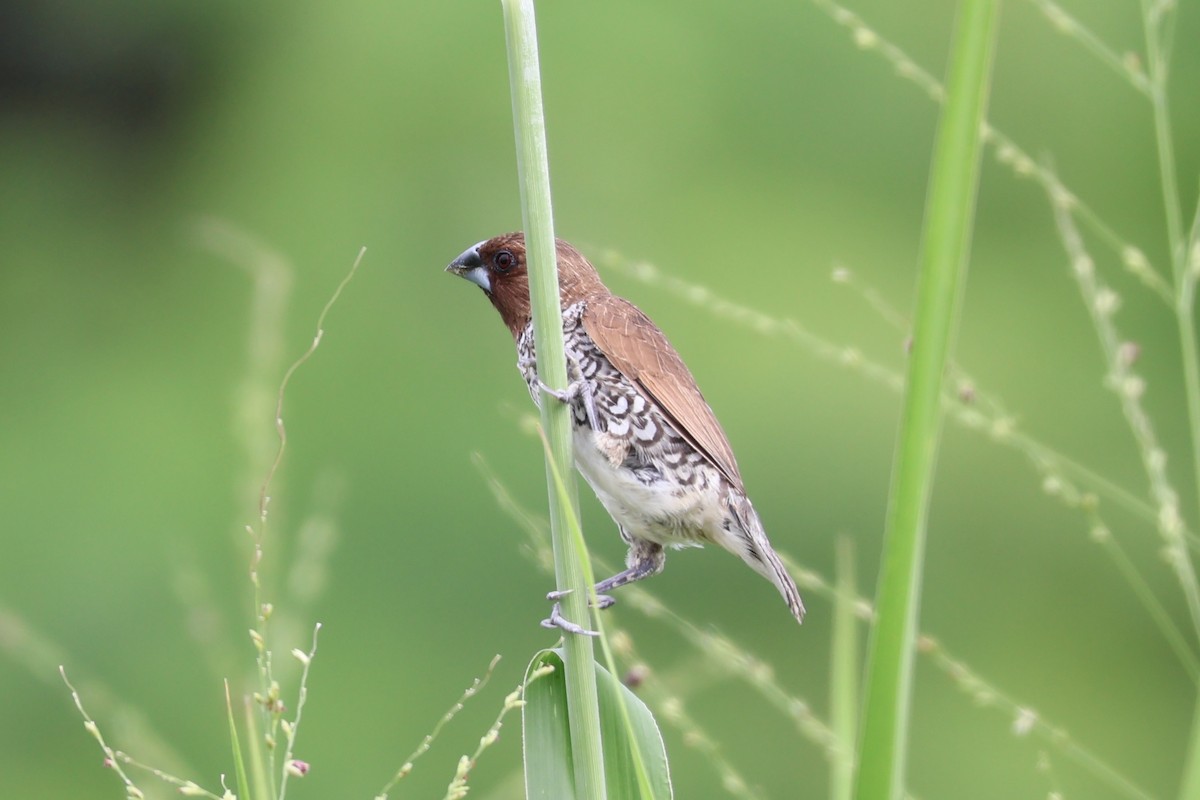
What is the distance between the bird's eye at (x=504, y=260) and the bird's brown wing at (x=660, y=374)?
0.16 m

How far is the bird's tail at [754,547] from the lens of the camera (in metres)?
2.05

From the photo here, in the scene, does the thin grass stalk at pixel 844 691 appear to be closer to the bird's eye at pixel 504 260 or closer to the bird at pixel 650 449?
the bird at pixel 650 449

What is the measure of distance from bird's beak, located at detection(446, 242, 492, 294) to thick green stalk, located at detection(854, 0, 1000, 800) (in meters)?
1.47

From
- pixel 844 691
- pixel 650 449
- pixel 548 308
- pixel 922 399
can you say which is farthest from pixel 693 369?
pixel 922 399

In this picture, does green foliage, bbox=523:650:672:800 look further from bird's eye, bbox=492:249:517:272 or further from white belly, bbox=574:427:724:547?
bird's eye, bbox=492:249:517:272

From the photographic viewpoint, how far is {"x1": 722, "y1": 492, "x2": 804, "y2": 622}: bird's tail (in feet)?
6.72

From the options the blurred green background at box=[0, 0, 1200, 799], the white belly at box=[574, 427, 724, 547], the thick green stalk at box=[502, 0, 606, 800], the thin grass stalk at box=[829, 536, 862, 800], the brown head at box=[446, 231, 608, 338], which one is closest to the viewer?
→ the thin grass stalk at box=[829, 536, 862, 800]

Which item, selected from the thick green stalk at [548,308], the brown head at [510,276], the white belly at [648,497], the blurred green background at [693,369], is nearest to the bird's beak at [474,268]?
the brown head at [510,276]

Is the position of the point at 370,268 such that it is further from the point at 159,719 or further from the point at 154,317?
the point at 159,719

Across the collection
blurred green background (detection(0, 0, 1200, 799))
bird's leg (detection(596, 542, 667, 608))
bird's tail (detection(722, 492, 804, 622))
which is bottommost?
bird's leg (detection(596, 542, 667, 608))

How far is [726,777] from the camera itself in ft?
4.37

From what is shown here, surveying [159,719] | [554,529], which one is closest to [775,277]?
[159,719]

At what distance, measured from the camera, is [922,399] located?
2.77 ft

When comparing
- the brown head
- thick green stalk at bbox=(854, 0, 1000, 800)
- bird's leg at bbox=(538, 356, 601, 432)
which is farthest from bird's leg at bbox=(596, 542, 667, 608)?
thick green stalk at bbox=(854, 0, 1000, 800)
